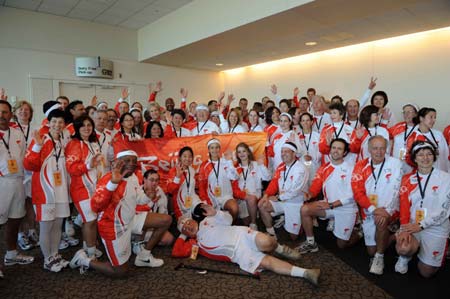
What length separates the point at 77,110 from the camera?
12.9 feet

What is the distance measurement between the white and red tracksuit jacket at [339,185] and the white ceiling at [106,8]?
5685 mm

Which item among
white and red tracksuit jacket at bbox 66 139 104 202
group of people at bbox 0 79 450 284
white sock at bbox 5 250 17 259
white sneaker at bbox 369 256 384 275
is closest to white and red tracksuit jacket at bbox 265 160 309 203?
group of people at bbox 0 79 450 284

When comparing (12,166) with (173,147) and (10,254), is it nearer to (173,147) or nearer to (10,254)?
(10,254)

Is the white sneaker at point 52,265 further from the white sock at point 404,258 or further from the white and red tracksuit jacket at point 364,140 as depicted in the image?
the white and red tracksuit jacket at point 364,140

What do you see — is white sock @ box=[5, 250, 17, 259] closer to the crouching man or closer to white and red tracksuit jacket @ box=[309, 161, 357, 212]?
the crouching man

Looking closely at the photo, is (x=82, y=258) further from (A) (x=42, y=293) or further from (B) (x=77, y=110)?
(B) (x=77, y=110)

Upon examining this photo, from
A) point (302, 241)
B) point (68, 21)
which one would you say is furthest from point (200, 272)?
point (68, 21)

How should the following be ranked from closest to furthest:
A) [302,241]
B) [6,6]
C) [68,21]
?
[302,241] < [6,6] < [68,21]

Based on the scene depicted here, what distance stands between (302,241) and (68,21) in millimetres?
8366

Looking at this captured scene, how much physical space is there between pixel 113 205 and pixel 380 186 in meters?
2.87

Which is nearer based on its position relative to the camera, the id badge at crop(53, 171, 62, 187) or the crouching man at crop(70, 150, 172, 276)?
the crouching man at crop(70, 150, 172, 276)

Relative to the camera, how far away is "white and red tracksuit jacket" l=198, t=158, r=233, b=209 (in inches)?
166

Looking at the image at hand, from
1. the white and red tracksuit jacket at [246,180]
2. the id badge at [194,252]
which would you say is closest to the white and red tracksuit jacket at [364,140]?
the white and red tracksuit jacket at [246,180]

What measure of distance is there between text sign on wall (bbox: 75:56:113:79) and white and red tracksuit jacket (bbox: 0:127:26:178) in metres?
5.80
